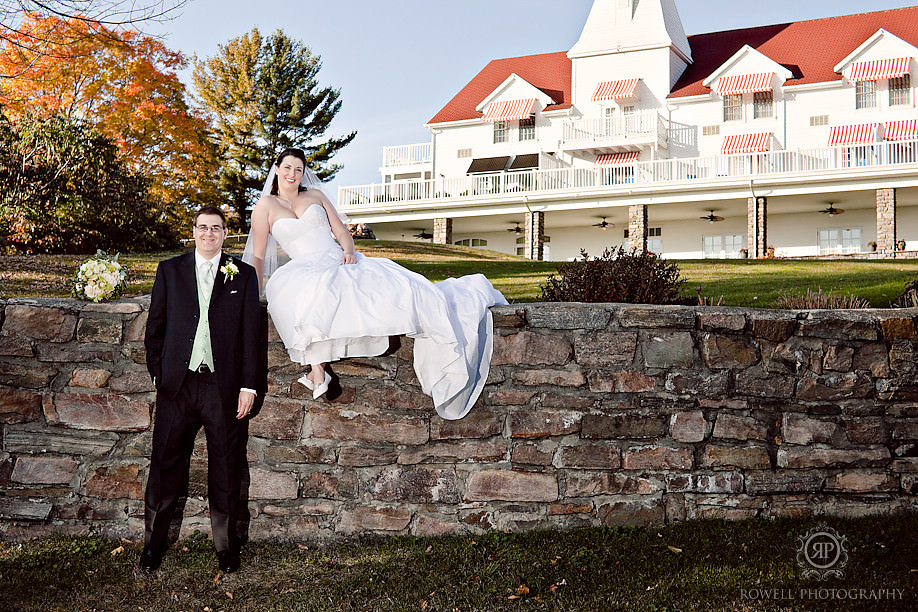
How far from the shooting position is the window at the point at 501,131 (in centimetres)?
3041

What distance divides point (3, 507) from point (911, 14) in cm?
3144

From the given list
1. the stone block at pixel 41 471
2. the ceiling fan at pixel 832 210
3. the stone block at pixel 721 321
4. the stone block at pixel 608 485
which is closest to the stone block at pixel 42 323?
the stone block at pixel 41 471

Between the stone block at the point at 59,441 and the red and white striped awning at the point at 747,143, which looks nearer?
the stone block at the point at 59,441

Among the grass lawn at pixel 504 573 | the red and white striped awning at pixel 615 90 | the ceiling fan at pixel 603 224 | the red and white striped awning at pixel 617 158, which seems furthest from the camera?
the ceiling fan at pixel 603 224

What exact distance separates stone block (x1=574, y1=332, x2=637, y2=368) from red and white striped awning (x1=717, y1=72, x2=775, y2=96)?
23938 mm

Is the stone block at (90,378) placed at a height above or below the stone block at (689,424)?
above

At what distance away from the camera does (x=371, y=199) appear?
96.1 ft

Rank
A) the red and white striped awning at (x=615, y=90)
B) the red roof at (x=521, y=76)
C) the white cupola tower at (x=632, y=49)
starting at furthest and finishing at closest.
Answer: the red roof at (x=521, y=76), the white cupola tower at (x=632, y=49), the red and white striped awning at (x=615, y=90)

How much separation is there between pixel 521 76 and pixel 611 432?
28.5 m

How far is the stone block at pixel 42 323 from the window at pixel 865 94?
26579 millimetres

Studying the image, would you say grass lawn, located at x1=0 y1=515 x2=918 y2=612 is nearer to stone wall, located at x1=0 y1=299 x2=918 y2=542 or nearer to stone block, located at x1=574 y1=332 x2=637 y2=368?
stone wall, located at x1=0 y1=299 x2=918 y2=542

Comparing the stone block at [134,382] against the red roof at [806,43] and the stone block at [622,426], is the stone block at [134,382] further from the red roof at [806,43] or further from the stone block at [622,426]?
the red roof at [806,43]

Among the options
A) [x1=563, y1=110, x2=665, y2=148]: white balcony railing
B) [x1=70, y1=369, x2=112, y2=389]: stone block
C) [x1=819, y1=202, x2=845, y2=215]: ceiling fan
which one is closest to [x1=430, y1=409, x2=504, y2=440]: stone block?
[x1=70, y1=369, x2=112, y2=389]: stone block

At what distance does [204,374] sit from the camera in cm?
481
